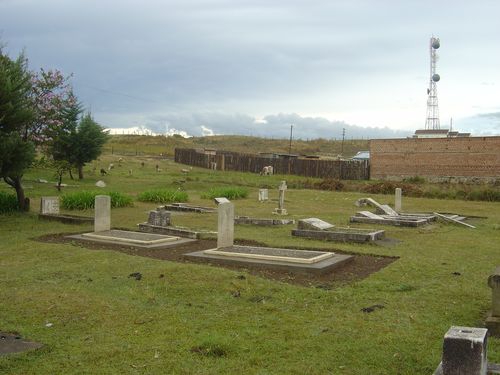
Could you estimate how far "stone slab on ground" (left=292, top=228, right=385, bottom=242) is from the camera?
12867 millimetres

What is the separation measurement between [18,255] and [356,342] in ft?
24.9

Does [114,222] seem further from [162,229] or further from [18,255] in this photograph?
[18,255]

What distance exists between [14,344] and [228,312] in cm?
243

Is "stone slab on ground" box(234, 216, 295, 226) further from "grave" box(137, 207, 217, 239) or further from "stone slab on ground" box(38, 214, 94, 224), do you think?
"stone slab on ground" box(38, 214, 94, 224)

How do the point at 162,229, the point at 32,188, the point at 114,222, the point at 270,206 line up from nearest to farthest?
the point at 162,229 → the point at 114,222 → the point at 270,206 → the point at 32,188

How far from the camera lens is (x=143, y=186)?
1190 inches

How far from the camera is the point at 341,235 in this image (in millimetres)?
13109

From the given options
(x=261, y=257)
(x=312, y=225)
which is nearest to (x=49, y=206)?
(x=312, y=225)

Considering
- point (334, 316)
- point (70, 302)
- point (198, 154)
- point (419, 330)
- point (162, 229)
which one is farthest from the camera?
point (198, 154)

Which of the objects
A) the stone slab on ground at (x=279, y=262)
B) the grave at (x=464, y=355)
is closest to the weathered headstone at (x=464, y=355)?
the grave at (x=464, y=355)

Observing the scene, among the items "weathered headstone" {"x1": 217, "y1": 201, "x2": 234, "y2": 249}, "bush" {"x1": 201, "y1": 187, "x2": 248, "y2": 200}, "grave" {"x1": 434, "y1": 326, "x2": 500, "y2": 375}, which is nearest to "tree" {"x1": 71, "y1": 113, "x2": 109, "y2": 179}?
"bush" {"x1": 201, "y1": 187, "x2": 248, "y2": 200}

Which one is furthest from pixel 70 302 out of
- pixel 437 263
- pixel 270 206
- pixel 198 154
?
pixel 198 154

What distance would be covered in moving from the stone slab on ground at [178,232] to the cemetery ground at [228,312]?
1671mm

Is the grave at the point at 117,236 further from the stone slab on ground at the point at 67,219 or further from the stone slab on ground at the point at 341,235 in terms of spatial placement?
the stone slab on ground at the point at 341,235
